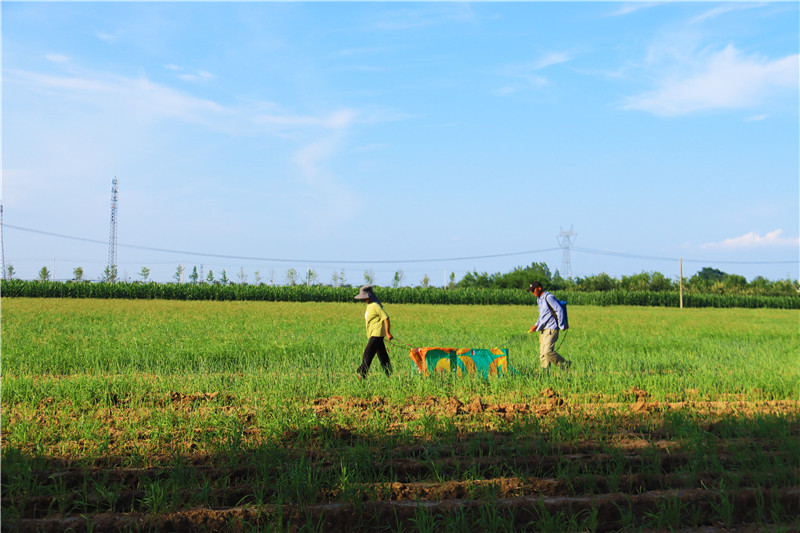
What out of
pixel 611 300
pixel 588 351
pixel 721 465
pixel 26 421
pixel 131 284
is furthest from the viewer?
pixel 611 300

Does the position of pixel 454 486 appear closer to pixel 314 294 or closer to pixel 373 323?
pixel 373 323

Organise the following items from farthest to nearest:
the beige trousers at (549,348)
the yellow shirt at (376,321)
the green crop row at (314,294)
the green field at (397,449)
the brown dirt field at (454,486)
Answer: the green crop row at (314,294), the beige trousers at (549,348), the yellow shirt at (376,321), the green field at (397,449), the brown dirt field at (454,486)

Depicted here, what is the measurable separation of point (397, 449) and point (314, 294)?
47.5 m

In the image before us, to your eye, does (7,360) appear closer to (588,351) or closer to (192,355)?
(192,355)

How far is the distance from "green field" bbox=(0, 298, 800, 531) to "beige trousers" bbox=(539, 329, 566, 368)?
251 mm

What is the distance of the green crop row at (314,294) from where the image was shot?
162ft

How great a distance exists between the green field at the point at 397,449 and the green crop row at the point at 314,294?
41543 millimetres

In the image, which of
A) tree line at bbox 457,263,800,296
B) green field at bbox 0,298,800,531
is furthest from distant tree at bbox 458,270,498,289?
green field at bbox 0,298,800,531

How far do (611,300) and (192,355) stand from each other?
52819 millimetres

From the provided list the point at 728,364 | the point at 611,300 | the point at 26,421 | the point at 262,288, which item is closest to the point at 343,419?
the point at 26,421

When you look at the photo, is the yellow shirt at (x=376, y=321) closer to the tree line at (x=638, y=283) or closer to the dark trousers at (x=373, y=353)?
the dark trousers at (x=373, y=353)

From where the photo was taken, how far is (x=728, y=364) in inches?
492

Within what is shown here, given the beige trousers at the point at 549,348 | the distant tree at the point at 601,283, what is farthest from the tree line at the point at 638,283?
the beige trousers at the point at 549,348

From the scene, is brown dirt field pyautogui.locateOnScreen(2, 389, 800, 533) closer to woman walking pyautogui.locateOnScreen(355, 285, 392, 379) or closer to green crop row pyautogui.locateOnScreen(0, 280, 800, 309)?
woman walking pyautogui.locateOnScreen(355, 285, 392, 379)
